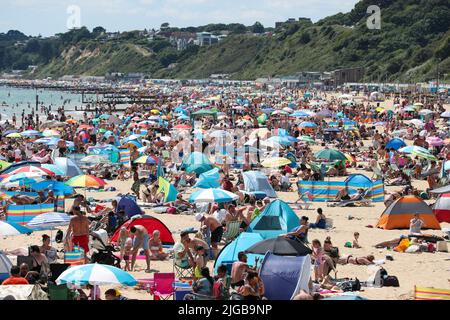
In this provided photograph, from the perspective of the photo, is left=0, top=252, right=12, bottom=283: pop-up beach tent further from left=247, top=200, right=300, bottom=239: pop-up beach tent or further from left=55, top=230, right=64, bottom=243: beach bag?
left=247, top=200, right=300, bottom=239: pop-up beach tent

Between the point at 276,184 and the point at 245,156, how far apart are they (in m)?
3.91

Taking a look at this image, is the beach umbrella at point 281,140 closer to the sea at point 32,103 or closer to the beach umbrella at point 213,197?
the beach umbrella at point 213,197

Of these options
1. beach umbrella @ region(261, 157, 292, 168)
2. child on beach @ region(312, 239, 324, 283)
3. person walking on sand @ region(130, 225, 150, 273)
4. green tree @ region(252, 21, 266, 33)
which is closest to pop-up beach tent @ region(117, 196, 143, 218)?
Result: person walking on sand @ region(130, 225, 150, 273)

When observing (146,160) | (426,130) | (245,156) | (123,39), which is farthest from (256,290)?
(123,39)

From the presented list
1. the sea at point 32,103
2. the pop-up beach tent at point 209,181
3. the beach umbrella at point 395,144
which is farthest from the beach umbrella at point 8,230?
the sea at point 32,103

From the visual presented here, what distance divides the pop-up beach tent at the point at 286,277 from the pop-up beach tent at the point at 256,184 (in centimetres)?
736

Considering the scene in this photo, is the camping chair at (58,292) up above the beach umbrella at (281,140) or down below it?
below

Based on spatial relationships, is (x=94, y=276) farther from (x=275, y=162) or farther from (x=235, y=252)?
(x=275, y=162)

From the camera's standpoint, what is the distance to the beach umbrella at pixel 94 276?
8.66m

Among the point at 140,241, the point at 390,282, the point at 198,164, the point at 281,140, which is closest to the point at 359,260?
the point at 390,282

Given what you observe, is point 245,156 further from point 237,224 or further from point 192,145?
point 237,224

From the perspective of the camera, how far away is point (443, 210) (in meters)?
14.7

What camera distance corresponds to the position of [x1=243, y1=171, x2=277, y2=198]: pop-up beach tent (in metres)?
17.1

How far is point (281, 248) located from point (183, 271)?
6.07 ft
